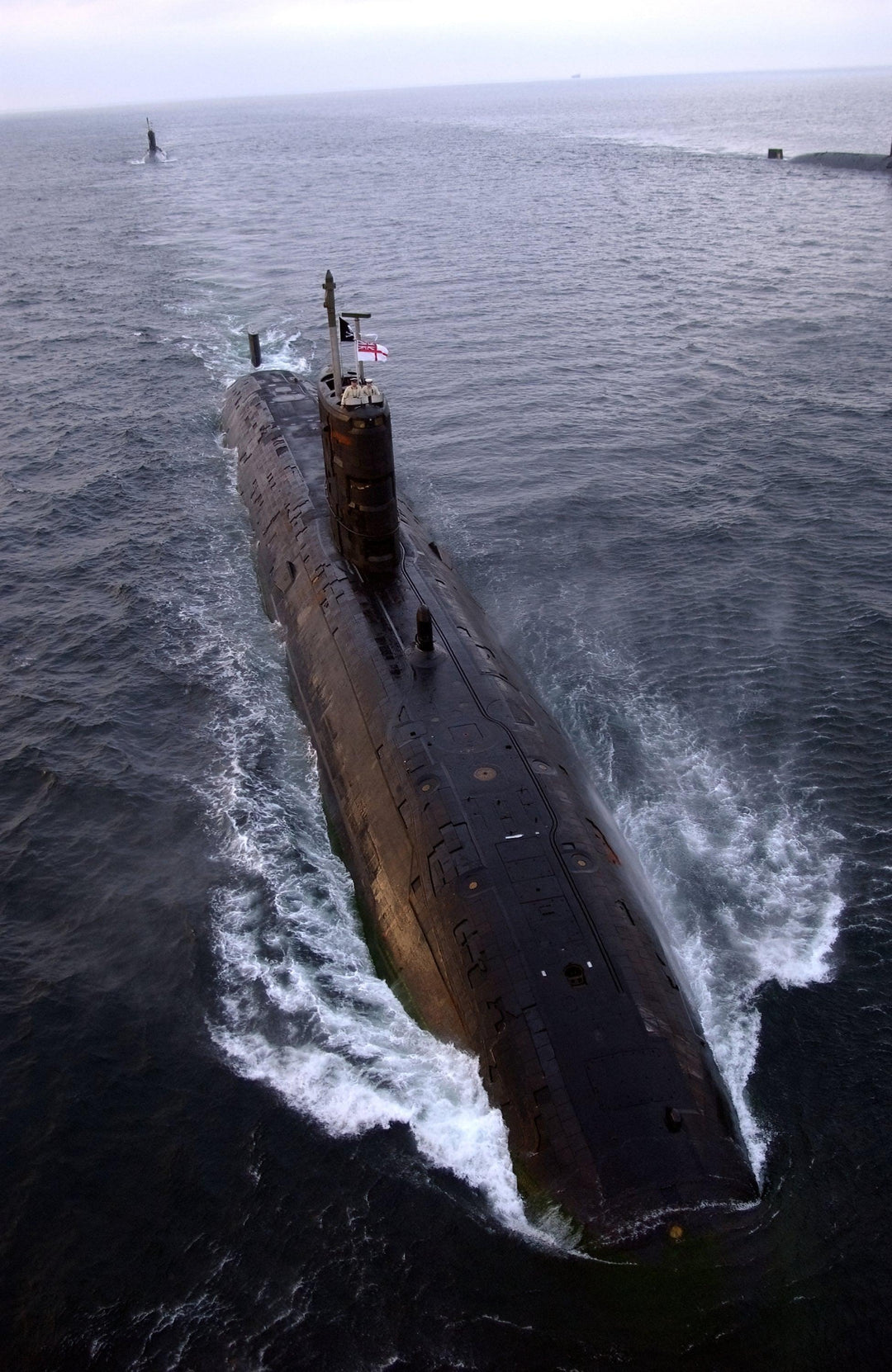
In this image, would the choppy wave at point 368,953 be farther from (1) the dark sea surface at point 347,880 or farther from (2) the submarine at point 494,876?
(2) the submarine at point 494,876

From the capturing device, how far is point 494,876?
17672mm

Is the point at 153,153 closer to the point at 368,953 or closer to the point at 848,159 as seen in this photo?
the point at 848,159

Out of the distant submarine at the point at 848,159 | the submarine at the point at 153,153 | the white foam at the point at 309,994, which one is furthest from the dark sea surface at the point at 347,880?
the submarine at the point at 153,153

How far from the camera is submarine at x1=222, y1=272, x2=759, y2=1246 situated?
46.9 feet

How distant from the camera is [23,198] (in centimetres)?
11512

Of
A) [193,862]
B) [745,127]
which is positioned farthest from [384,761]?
[745,127]

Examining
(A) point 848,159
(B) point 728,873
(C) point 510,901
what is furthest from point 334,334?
(A) point 848,159

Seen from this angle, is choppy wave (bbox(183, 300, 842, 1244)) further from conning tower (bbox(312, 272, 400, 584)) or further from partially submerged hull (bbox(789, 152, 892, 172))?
partially submerged hull (bbox(789, 152, 892, 172))

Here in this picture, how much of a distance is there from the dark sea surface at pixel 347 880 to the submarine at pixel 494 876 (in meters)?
0.85

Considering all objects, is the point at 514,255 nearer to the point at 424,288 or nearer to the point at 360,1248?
the point at 424,288

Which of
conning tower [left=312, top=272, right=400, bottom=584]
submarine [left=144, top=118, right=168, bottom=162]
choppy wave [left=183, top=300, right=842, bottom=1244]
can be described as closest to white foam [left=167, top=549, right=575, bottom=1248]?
choppy wave [left=183, top=300, right=842, bottom=1244]

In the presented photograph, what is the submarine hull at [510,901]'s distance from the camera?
14273mm

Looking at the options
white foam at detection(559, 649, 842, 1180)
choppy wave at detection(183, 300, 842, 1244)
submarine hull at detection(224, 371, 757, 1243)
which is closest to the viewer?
submarine hull at detection(224, 371, 757, 1243)

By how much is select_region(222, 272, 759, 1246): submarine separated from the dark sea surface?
0.85 m
